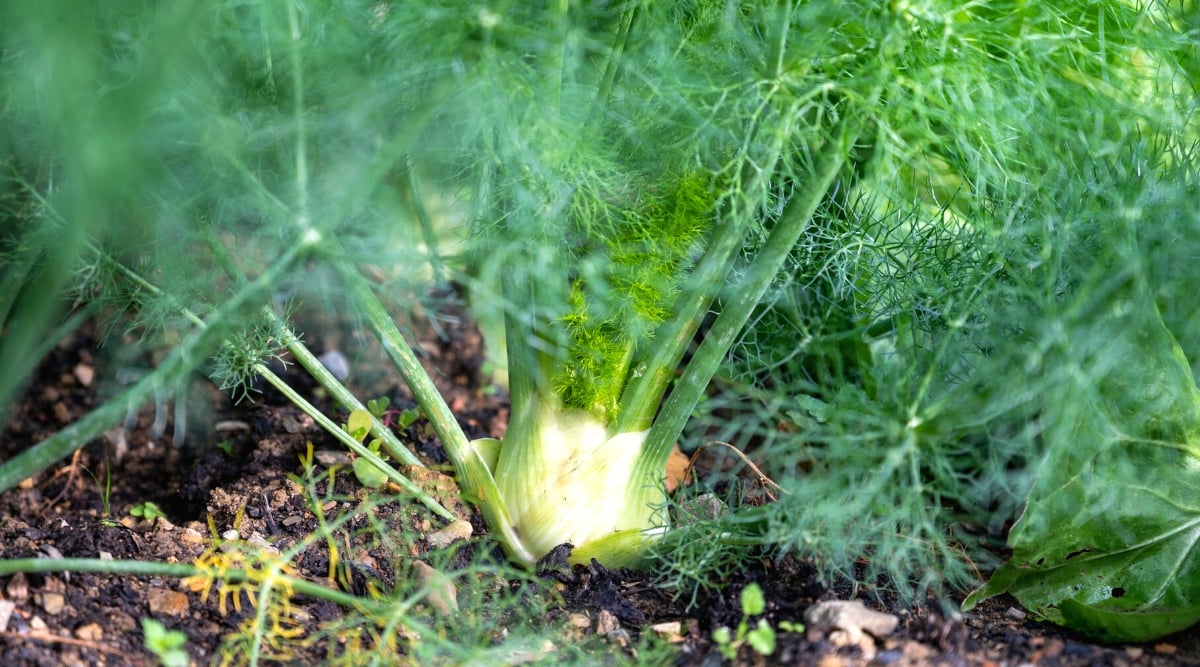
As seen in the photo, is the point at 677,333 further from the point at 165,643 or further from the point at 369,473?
the point at 165,643

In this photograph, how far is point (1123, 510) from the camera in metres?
1.39

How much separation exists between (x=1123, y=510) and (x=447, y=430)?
90 cm

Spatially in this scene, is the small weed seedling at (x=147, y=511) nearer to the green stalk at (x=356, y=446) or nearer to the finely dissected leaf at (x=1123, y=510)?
the green stalk at (x=356, y=446)

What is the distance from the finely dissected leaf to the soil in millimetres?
74

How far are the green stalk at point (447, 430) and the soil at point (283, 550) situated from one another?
0.03 meters

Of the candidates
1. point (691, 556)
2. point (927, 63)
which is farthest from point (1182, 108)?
point (691, 556)

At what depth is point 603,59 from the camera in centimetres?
151

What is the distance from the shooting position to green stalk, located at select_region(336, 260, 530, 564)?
147 centimetres

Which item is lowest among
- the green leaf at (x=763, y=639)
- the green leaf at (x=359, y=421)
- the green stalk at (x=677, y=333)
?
the green leaf at (x=763, y=639)

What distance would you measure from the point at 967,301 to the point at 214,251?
38.4 inches

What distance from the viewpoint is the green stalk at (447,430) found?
1.47 meters

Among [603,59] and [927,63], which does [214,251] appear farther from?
[927,63]

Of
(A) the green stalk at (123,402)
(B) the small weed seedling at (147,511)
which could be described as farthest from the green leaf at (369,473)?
(A) the green stalk at (123,402)

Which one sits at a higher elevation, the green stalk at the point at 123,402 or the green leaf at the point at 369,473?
the green stalk at the point at 123,402
